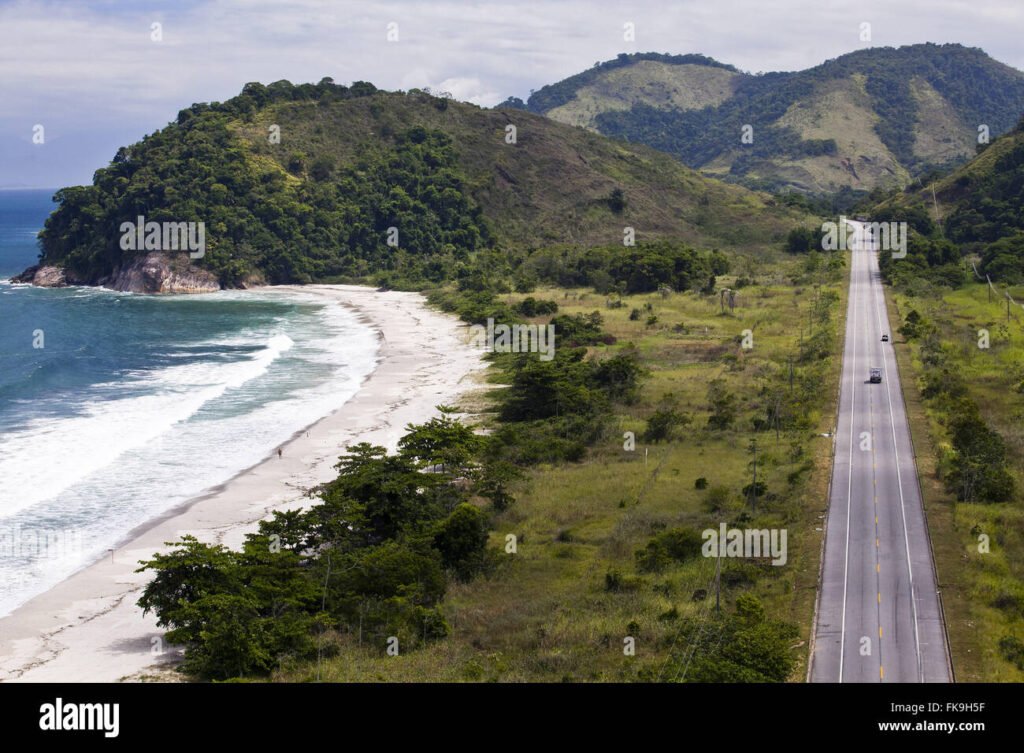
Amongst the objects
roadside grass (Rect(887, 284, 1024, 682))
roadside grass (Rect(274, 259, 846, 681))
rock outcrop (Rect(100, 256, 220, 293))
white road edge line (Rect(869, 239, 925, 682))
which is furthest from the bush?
rock outcrop (Rect(100, 256, 220, 293))

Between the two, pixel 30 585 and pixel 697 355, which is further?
pixel 697 355

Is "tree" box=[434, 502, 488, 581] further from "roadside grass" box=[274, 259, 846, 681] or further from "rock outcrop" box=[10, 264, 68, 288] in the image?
"rock outcrop" box=[10, 264, 68, 288]

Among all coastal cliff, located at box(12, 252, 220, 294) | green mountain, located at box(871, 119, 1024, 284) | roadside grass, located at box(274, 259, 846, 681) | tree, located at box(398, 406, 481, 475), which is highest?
green mountain, located at box(871, 119, 1024, 284)

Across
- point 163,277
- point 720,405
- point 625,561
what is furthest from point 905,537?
point 163,277

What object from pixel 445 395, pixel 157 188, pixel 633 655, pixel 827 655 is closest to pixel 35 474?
pixel 445 395

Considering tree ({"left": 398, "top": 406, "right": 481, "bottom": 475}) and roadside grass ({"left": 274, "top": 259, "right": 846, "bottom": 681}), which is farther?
tree ({"left": 398, "top": 406, "right": 481, "bottom": 475})

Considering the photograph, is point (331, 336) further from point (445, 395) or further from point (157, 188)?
point (157, 188)

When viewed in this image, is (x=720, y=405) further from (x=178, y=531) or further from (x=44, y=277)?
(x=44, y=277)
